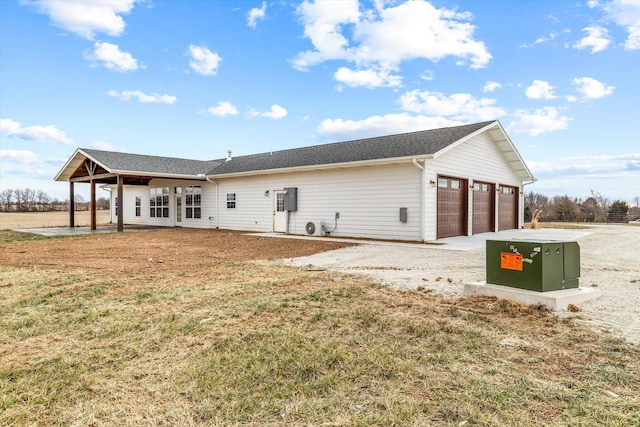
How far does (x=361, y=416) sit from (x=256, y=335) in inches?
61.1

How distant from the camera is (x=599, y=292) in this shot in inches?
194

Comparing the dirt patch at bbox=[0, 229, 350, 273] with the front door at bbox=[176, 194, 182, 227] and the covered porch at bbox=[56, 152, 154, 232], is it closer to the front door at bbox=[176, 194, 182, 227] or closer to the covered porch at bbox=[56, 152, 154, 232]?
the covered porch at bbox=[56, 152, 154, 232]

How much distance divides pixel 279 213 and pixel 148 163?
8.12 metres

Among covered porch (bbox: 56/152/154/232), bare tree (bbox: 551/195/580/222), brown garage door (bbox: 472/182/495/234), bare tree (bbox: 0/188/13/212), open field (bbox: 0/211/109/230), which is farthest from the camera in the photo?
bare tree (bbox: 0/188/13/212)

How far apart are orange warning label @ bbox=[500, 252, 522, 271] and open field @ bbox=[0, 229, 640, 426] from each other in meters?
0.51

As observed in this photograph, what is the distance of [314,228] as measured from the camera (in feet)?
48.3

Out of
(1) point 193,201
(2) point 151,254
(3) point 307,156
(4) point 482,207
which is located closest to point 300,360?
(2) point 151,254

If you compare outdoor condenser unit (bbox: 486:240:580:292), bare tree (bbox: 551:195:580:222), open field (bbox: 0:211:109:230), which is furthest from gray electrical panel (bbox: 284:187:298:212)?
bare tree (bbox: 551:195:580:222)

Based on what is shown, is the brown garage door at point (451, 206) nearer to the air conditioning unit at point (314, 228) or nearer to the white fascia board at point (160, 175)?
the air conditioning unit at point (314, 228)

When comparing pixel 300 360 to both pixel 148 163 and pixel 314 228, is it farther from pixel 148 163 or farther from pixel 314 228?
Answer: pixel 148 163

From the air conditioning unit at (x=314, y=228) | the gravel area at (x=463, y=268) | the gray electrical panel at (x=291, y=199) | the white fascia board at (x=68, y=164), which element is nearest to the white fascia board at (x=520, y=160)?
the gravel area at (x=463, y=268)

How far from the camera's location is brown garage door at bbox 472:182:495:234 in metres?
15.4

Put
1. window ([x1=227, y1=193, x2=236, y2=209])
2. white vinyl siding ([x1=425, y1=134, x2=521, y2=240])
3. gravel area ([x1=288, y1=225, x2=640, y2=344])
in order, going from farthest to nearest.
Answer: window ([x1=227, y1=193, x2=236, y2=209]) → white vinyl siding ([x1=425, y1=134, x2=521, y2=240]) → gravel area ([x1=288, y1=225, x2=640, y2=344])

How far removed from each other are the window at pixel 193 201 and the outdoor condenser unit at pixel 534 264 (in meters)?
17.9
